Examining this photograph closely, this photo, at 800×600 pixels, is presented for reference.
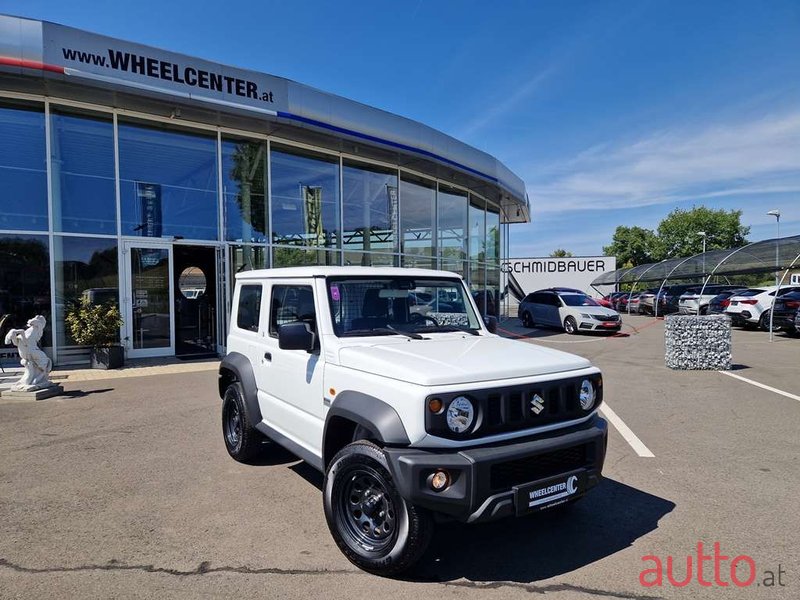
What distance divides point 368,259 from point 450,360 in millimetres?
12783

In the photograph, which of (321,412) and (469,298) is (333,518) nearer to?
(321,412)

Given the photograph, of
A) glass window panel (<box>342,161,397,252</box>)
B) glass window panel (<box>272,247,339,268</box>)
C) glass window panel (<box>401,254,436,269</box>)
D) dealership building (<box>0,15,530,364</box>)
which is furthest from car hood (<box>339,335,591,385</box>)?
glass window panel (<box>401,254,436,269</box>)

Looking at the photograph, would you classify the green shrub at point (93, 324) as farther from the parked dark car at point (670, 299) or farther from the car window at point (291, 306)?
the parked dark car at point (670, 299)

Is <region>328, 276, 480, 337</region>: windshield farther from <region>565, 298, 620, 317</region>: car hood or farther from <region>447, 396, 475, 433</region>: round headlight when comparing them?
<region>565, 298, 620, 317</region>: car hood

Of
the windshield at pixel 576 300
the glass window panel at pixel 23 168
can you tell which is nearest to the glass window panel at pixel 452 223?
the windshield at pixel 576 300

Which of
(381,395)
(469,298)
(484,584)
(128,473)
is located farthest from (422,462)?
(128,473)

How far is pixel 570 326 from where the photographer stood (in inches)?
725

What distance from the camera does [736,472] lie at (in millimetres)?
4703

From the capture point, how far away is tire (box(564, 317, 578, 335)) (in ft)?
59.6

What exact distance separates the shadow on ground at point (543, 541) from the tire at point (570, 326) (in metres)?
14.6

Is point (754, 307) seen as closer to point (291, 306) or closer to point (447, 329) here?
point (447, 329)

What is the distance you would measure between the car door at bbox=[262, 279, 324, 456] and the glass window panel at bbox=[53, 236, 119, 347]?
8.41 meters

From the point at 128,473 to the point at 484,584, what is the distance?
138 inches

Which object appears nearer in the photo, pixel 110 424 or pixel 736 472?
pixel 736 472
